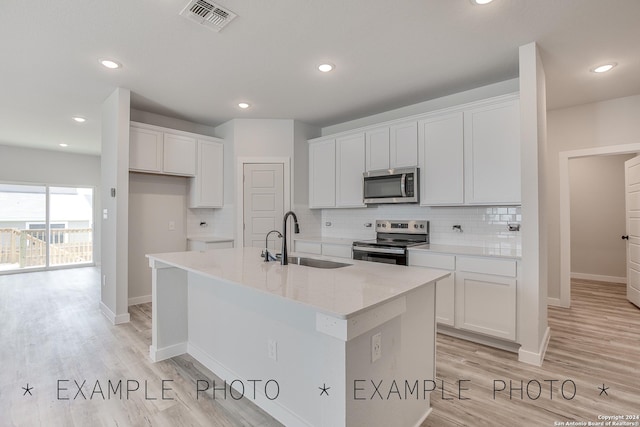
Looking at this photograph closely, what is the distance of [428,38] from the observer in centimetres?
259

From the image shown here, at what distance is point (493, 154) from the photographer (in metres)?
3.19

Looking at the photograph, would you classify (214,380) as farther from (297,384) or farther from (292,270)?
(292,270)

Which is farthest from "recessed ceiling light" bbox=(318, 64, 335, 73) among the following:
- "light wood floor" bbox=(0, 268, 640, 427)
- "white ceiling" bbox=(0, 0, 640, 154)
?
"light wood floor" bbox=(0, 268, 640, 427)

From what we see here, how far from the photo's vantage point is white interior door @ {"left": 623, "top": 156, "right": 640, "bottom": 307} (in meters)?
4.09

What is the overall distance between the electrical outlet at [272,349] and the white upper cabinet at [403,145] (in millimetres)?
2747

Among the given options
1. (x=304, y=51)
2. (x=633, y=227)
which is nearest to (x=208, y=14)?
(x=304, y=51)

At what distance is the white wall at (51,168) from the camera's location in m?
6.59

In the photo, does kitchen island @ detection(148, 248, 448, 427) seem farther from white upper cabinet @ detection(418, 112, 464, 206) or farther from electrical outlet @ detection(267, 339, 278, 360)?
white upper cabinet @ detection(418, 112, 464, 206)

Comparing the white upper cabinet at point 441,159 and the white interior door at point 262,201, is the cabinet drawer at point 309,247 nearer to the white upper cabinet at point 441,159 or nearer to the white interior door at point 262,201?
the white interior door at point 262,201

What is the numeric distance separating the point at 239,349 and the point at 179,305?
902mm

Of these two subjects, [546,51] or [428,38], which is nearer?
[428,38]

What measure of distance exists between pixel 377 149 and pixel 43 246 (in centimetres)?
770

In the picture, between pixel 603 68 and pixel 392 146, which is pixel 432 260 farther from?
pixel 603 68

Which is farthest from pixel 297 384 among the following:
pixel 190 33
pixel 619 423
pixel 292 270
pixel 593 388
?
pixel 190 33
